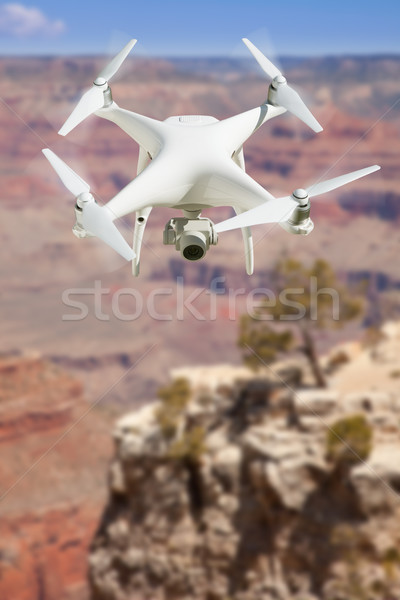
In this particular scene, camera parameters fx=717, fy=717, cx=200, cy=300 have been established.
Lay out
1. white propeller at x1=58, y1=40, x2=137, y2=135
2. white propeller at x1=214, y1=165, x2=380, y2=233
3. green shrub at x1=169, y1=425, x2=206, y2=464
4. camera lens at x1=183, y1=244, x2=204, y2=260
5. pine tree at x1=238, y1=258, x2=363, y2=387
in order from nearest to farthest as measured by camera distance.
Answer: white propeller at x1=214, y1=165, x2=380, y2=233 → camera lens at x1=183, y1=244, x2=204, y2=260 → white propeller at x1=58, y1=40, x2=137, y2=135 → pine tree at x1=238, y1=258, x2=363, y2=387 → green shrub at x1=169, y1=425, x2=206, y2=464

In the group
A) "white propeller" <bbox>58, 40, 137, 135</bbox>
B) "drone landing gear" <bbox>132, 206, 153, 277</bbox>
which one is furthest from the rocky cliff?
"white propeller" <bbox>58, 40, 137, 135</bbox>

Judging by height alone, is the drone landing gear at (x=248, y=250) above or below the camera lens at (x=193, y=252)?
above

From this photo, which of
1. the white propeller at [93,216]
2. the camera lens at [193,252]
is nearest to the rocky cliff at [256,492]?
the camera lens at [193,252]

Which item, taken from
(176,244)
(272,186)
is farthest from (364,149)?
(176,244)

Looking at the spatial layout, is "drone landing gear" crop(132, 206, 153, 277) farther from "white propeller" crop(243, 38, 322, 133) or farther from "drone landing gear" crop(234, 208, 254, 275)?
"white propeller" crop(243, 38, 322, 133)

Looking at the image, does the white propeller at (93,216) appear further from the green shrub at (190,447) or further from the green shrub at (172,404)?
the green shrub at (172,404)

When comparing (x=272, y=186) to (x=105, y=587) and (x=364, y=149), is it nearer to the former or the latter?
(x=364, y=149)

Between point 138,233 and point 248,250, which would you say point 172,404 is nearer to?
point 248,250
